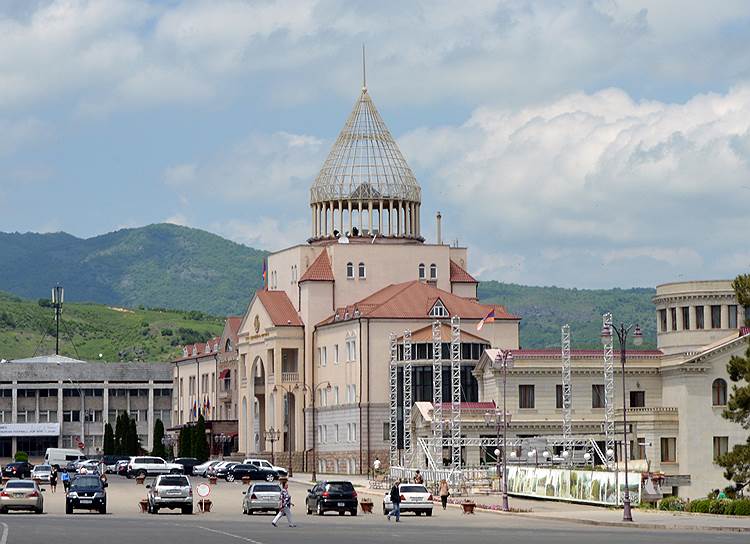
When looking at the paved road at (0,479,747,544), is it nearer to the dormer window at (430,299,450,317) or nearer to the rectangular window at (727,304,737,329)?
the rectangular window at (727,304,737,329)

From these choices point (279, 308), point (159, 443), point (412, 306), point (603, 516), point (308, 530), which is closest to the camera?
point (308, 530)

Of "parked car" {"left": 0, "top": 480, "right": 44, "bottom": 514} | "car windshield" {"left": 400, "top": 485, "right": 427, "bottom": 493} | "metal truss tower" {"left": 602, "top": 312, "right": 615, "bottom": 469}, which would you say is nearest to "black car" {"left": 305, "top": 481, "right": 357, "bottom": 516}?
"car windshield" {"left": 400, "top": 485, "right": 427, "bottom": 493}

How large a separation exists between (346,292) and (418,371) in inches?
696

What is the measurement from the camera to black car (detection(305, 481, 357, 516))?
80438 mm

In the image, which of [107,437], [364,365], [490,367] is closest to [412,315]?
[364,365]

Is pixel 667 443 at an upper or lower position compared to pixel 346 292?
lower

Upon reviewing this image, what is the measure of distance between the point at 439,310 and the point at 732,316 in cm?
2462

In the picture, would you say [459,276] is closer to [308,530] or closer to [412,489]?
[412,489]

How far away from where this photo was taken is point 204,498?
279 feet

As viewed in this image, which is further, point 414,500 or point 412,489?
point 412,489

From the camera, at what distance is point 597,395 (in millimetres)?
124125

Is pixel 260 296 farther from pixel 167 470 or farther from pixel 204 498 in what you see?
pixel 204 498

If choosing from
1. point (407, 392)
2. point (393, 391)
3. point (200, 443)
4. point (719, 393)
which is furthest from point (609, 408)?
point (200, 443)

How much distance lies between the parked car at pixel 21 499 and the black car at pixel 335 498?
41.1 ft
